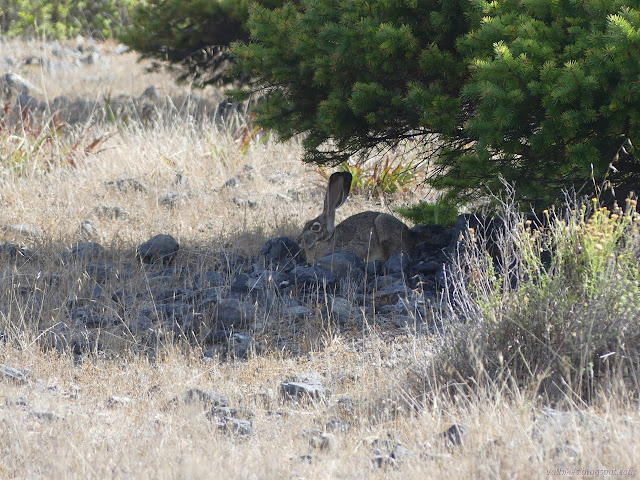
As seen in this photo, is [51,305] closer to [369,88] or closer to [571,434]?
[369,88]

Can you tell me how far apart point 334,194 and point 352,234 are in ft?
1.23

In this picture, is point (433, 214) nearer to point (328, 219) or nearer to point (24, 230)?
point (328, 219)

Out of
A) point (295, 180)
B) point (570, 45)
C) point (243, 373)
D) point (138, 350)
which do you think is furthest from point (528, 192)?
point (295, 180)

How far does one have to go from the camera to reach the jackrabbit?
6.52 m

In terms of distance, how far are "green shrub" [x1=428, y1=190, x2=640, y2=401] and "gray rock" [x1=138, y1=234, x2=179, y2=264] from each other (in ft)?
10.8

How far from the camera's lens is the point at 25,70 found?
1830 cm

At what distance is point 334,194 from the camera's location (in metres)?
6.66

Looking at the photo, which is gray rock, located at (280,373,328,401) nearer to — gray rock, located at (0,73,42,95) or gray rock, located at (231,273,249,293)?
gray rock, located at (231,273,249,293)

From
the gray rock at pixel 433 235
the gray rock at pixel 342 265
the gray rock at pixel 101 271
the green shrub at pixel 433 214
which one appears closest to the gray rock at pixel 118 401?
the gray rock at pixel 101 271

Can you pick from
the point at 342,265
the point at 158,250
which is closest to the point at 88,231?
the point at 158,250

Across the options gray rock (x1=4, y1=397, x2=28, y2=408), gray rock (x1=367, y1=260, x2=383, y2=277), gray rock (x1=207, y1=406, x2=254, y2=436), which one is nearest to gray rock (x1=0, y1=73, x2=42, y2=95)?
gray rock (x1=367, y1=260, x2=383, y2=277)

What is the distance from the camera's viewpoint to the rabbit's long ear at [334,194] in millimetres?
6613

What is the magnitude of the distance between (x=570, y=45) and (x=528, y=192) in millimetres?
1057

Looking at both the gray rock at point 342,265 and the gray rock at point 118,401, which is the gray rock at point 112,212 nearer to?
the gray rock at point 342,265
